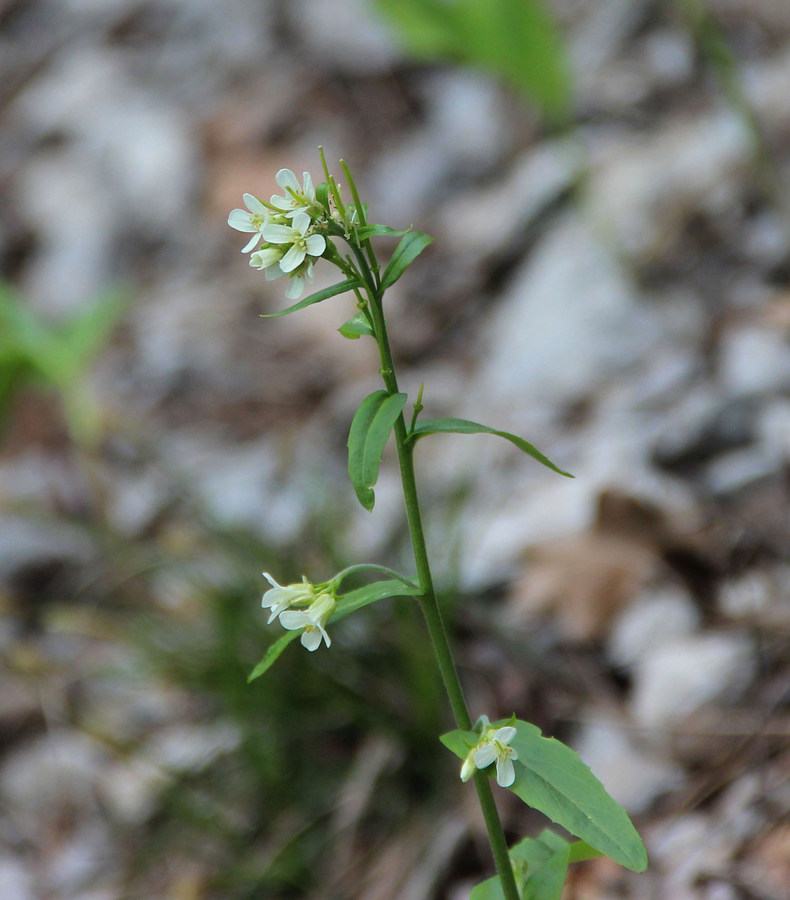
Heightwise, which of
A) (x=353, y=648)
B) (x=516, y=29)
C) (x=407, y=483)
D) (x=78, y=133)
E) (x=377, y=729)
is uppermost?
(x=78, y=133)

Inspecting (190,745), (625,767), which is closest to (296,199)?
(625,767)

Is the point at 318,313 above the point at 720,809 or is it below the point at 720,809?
above

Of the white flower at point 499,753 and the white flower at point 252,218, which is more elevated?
A: the white flower at point 252,218

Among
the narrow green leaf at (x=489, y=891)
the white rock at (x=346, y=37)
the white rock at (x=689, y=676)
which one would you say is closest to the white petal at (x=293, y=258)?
the narrow green leaf at (x=489, y=891)

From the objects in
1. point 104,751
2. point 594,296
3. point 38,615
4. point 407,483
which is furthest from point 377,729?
point 594,296

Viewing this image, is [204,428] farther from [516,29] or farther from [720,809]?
[720,809]

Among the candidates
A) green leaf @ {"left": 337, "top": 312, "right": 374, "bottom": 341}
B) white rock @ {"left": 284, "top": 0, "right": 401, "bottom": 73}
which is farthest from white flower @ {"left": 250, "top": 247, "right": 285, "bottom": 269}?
white rock @ {"left": 284, "top": 0, "right": 401, "bottom": 73}

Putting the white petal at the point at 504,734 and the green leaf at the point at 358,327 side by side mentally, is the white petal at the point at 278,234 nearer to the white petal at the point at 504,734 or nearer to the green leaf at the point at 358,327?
the green leaf at the point at 358,327

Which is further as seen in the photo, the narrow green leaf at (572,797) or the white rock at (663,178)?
the white rock at (663,178)
